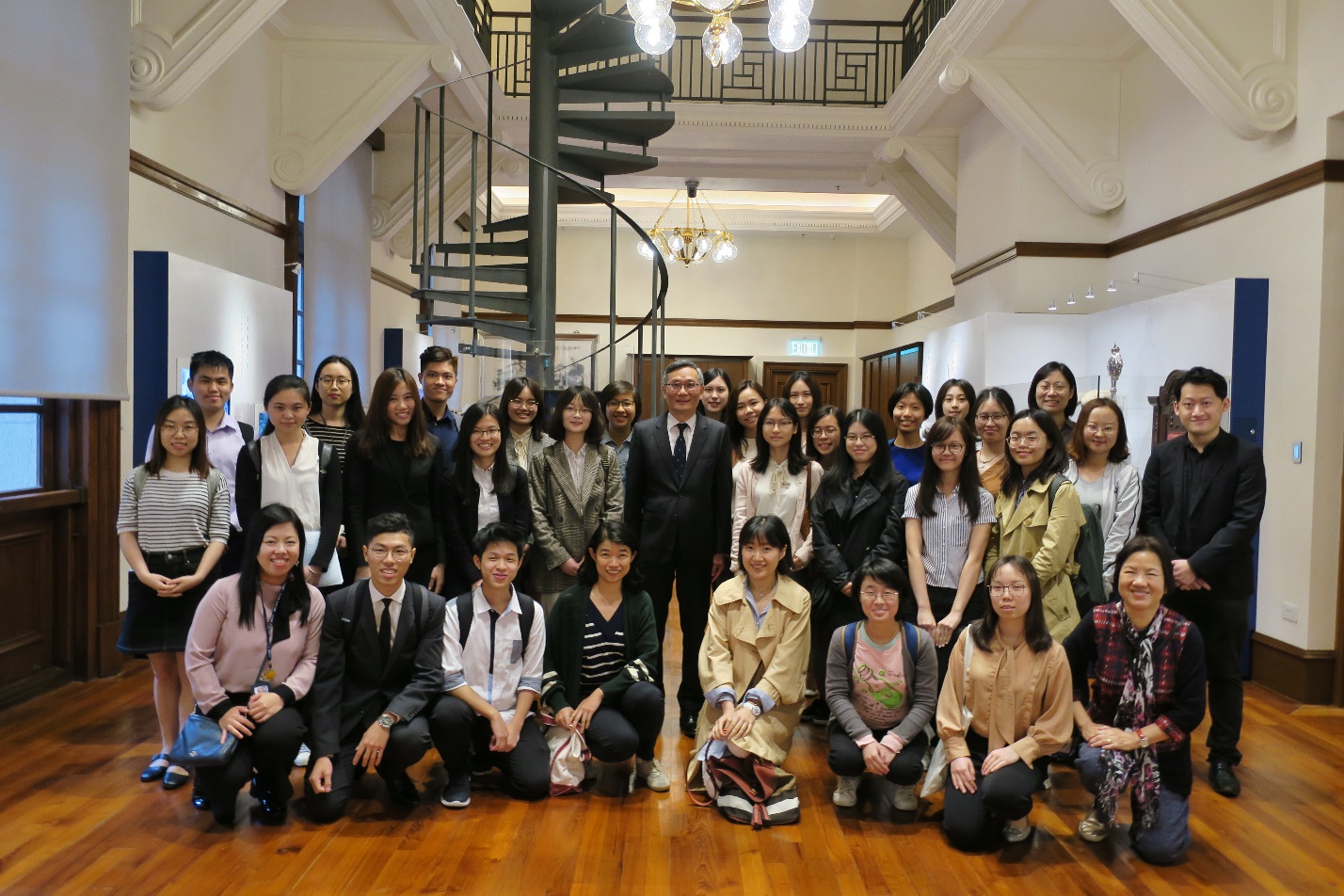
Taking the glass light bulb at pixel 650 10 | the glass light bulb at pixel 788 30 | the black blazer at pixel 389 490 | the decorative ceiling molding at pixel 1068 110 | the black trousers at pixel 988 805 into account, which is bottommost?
the black trousers at pixel 988 805

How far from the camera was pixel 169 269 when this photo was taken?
13.9 ft

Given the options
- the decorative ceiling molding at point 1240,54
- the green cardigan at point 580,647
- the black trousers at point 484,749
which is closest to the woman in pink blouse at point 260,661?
the black trousers at point 484,749

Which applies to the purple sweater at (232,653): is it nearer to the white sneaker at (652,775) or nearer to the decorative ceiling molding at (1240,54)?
the white sneaker at (652,775)

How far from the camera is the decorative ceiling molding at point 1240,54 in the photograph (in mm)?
4250

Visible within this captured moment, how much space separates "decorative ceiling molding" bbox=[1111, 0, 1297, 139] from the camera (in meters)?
4.25

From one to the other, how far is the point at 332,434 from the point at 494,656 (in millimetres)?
1064

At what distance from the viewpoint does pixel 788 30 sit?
146 inches

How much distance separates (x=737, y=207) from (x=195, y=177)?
26.7 ft

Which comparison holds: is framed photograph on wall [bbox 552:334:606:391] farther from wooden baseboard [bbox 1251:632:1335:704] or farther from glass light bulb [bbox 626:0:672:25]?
wooden baseboard [bbox 1251:632:1335:704]

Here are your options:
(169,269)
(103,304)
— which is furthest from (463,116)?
(103,304)

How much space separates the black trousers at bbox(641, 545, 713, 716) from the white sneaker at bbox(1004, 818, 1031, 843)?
3.94 ft

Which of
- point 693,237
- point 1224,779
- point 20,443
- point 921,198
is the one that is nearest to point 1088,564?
point 1224,779

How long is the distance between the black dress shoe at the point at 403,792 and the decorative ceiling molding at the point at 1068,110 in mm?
5187

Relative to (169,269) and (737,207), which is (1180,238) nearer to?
(169,269)
